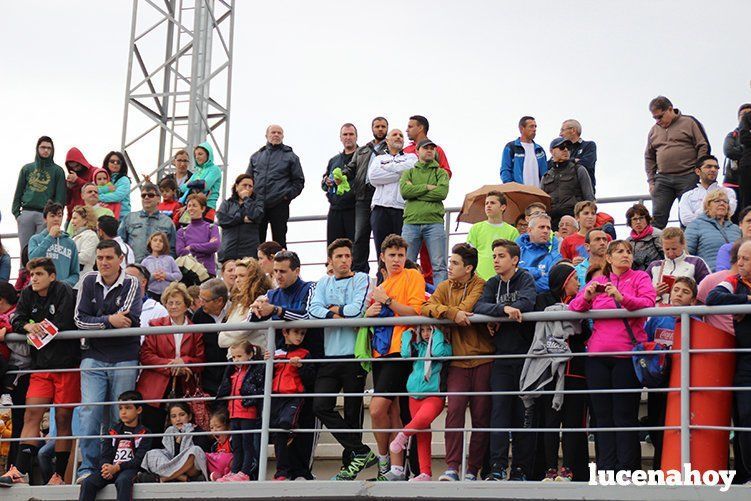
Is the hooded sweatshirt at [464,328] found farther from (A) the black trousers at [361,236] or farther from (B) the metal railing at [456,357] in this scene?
(A) the black trousers at [361,236]

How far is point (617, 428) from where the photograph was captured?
1006 centimetres

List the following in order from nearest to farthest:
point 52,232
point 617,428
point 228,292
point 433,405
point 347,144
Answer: point 617,428, point 433,405, point 228,292, point 52,232, point 347,144

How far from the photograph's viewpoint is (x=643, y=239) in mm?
13086

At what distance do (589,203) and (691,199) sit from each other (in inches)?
56.0

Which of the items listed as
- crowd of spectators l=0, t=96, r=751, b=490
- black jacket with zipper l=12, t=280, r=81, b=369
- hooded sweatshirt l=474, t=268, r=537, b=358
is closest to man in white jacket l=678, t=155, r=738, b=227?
crowd of spectators l=0, t=96, r=751, b=490

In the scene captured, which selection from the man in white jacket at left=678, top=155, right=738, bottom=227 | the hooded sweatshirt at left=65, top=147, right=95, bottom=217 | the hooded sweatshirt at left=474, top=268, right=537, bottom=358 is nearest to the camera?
the hooded sweatshirt at left=474, top=268, right=537, bottom=358

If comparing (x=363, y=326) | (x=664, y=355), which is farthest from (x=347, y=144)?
(x=664, y=355)

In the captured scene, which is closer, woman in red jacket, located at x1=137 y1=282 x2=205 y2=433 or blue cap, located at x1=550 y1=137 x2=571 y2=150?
woman in red jacket, located at x1=137 y1=282 x2=205 y2=433

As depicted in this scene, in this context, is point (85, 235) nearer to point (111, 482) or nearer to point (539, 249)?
point (111, 482)

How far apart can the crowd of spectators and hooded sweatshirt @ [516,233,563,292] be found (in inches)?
1.2

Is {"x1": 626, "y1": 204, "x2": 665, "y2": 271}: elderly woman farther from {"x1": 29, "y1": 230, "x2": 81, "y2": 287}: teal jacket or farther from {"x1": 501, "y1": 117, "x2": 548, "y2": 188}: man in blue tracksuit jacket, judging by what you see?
{"x1": 29, "y1": 230, "x2": 81, "y2": 287}: teal jacket

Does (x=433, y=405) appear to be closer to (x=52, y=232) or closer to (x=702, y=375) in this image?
(x=702, y=375)

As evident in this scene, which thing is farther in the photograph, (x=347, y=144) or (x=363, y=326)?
(x=347, y=144)

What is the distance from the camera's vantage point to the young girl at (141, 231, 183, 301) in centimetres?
1435
